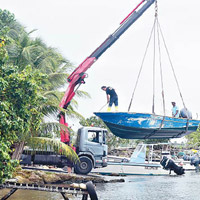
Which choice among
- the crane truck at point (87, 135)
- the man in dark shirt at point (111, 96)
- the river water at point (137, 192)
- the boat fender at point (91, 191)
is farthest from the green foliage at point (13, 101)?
the man in dark shirt at point (111, 96)

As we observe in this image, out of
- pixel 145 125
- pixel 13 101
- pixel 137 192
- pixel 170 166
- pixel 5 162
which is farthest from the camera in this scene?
pixel 170 166

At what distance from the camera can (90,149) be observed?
1731 cm

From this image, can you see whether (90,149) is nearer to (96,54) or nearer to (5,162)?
(96,54)

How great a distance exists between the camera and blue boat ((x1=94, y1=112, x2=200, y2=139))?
17.2 m

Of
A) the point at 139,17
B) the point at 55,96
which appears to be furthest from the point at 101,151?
the point at 139,17

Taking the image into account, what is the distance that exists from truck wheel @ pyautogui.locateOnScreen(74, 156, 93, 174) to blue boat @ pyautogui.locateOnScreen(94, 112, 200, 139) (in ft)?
6.98

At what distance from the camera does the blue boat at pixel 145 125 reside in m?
17.2

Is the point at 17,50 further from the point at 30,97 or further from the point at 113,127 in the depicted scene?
the point at 30,97

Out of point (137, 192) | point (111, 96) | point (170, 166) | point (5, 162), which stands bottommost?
point (137, 192)

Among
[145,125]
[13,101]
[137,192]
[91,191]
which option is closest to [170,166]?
[145,125]

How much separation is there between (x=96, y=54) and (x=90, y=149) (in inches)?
206

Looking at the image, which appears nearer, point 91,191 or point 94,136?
point 91,191

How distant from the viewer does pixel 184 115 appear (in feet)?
64.6

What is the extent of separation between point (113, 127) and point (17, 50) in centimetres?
723
